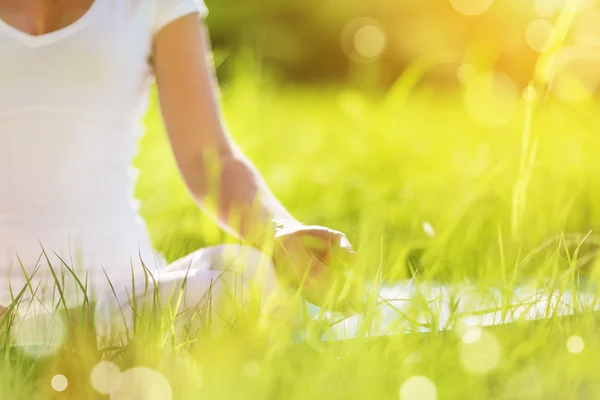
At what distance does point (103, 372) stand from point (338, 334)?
0.40 m

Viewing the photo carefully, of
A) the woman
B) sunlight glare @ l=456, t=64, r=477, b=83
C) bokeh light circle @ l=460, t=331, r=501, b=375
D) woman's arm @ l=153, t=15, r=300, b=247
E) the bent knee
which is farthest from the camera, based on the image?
sunlight glare @ l=456, t=64, r=477, b=83

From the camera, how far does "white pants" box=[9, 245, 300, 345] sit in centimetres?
140

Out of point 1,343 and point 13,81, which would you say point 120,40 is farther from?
point 1,343

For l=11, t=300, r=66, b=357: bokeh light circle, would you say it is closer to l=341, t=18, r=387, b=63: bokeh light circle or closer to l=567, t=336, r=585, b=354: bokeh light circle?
l=567, t=336, r=585, b=354: bokeh light circle

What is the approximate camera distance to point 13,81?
1.79 m

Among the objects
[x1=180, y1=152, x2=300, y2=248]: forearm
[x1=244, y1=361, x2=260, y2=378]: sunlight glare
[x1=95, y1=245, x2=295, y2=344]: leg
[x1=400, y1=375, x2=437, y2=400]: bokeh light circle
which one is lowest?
[x1=400, y1=375, x2=437, y2=400]: bokeh light circle

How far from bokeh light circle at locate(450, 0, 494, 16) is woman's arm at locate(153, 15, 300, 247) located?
6702 mm

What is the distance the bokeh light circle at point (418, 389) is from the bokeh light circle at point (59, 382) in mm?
483

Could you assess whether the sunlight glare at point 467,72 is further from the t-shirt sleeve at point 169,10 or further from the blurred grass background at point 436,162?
the t-shirt sleeve at point 169,10

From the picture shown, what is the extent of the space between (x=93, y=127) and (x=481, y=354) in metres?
0.93

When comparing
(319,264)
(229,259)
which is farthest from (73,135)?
(319,264)

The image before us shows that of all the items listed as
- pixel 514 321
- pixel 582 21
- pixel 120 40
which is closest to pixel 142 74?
pixel 120 40

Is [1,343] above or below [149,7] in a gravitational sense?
below

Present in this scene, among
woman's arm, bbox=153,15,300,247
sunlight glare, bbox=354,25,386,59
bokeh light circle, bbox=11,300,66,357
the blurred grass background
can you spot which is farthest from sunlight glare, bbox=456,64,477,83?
sunlight glare, bbox=354,25,386,59
